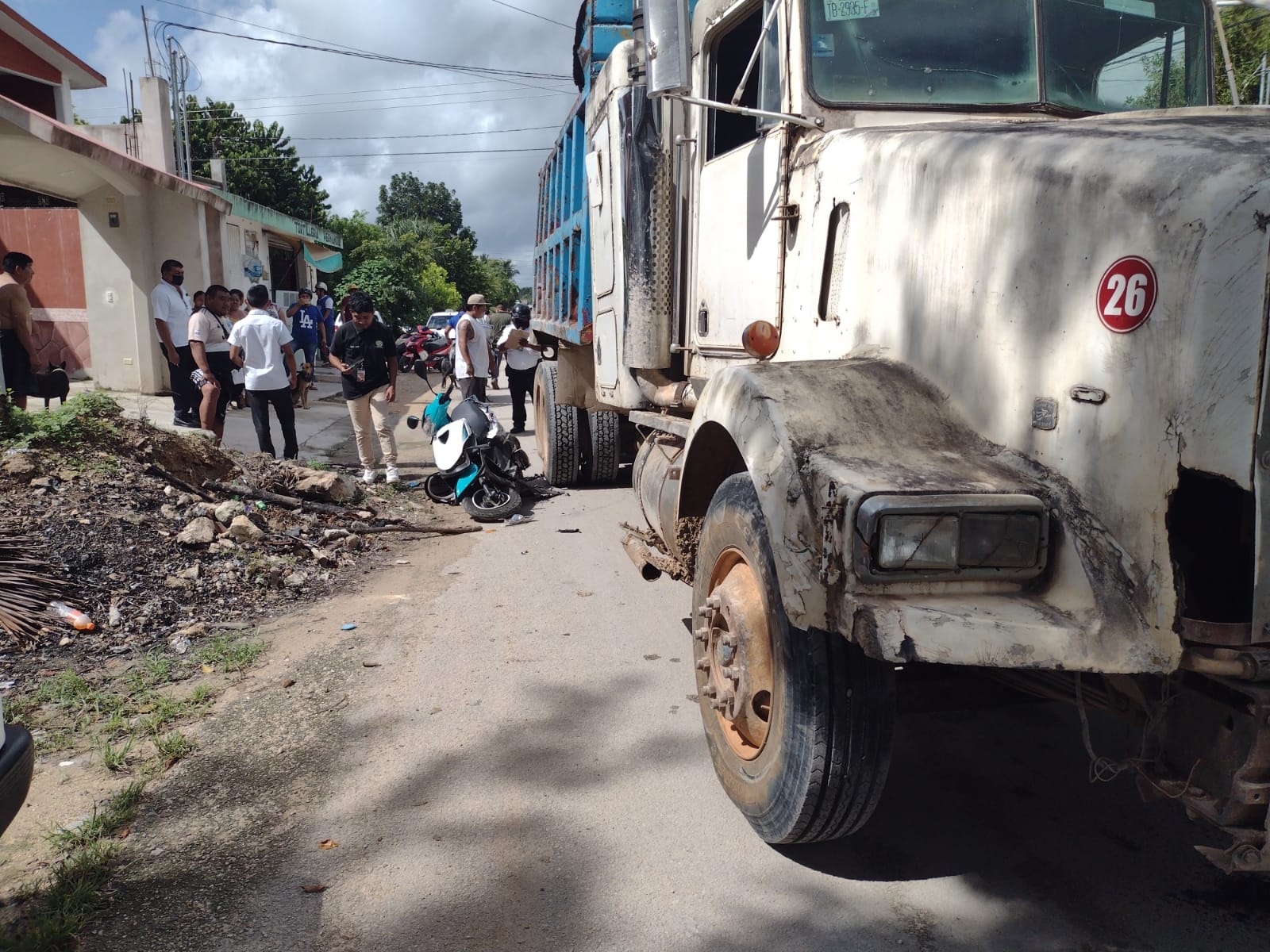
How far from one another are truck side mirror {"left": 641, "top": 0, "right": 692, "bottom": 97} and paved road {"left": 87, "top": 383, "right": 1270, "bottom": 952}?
232cm

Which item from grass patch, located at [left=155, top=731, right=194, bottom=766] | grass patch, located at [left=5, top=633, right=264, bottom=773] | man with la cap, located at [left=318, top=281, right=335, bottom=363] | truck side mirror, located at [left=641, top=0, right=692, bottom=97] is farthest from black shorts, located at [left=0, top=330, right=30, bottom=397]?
man with la cap, located at [left=318, top=281, right=335, bottom=363]

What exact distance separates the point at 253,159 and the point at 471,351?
37.4m

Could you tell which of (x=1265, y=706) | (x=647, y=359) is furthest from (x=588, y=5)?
(x=1265, y=706)

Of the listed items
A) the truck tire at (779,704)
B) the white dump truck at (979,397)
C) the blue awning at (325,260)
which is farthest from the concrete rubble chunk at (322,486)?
the blue awning at (325,260)

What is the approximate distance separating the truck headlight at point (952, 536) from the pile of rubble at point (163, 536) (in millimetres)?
3700

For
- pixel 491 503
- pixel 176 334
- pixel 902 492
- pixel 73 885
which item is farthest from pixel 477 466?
pixel 902 492

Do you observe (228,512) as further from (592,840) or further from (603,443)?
(592,840)

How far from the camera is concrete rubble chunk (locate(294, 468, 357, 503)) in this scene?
274 inches

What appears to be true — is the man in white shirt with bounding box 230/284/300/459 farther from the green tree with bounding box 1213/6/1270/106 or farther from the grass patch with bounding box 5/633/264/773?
the green tree with bounding box 1213/6/1270/106

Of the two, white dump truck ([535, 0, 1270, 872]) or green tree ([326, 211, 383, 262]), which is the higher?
green tree ([326, 211, 383, 262])

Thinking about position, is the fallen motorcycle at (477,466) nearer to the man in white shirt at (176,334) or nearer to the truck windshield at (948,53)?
the man in white shirt at (176,334)

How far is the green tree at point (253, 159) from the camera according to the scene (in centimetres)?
4103

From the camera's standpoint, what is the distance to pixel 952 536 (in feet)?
6.59

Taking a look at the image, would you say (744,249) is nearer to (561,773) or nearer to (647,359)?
(647,359)
